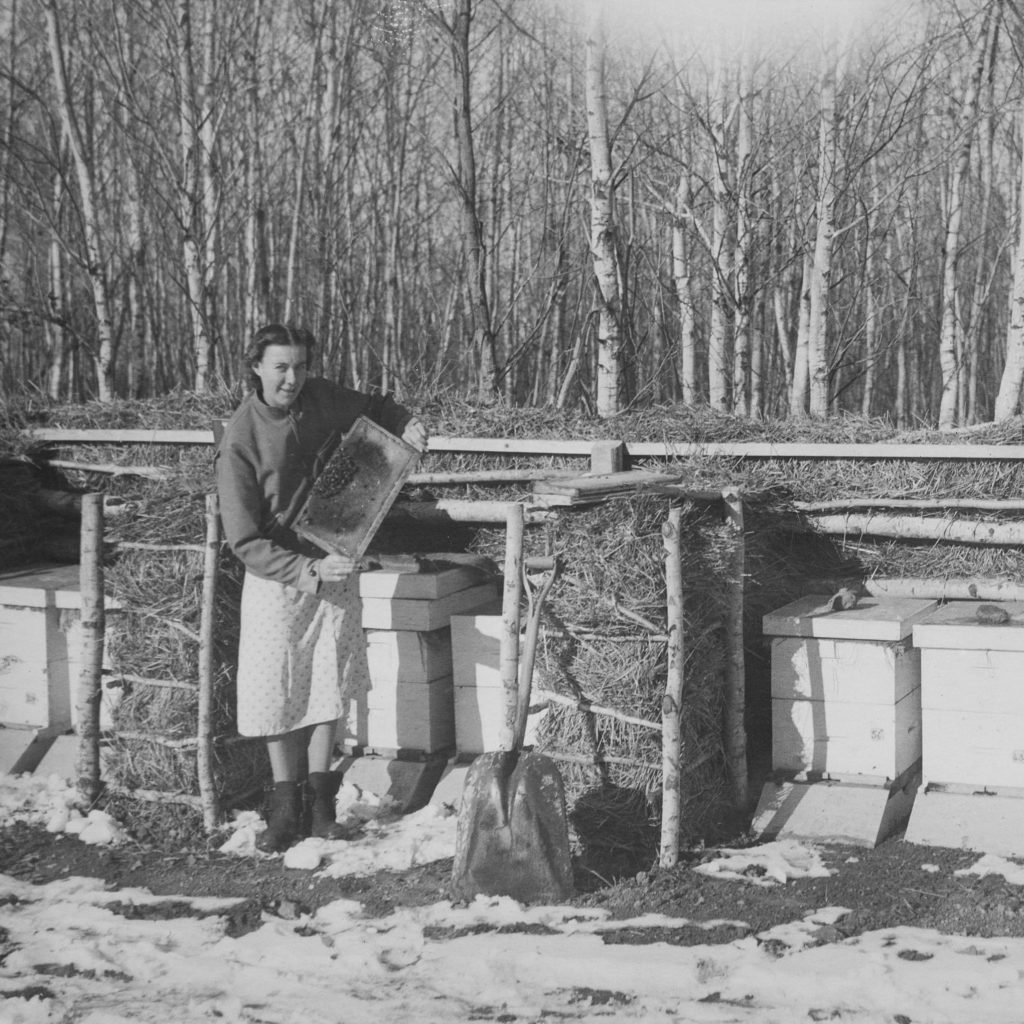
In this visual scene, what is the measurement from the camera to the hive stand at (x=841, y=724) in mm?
4637

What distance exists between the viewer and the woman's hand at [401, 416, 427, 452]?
15.6 feet

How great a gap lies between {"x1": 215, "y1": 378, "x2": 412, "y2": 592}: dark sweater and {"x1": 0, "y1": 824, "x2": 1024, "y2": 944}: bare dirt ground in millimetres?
1115

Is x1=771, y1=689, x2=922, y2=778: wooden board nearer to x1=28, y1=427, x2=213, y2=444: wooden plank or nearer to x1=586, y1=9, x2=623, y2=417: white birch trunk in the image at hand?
x1=586, y1=9, x2=623, y2=417: white birch trunk

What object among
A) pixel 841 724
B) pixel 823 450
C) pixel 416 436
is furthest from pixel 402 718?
pixel 823 450

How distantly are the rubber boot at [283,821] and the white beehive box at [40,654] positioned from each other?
1.28 metres

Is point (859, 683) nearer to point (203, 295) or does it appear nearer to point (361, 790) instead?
point (361, 790)

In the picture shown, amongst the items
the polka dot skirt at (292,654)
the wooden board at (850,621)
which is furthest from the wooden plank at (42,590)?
the wooden board at (850,621)

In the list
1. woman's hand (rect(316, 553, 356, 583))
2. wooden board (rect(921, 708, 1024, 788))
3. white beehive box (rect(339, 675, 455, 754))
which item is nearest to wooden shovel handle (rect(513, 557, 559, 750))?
woman's hand (rect(316, 553, 356, 583))

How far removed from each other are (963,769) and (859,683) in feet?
1.64

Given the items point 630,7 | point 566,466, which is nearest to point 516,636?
point 566,466

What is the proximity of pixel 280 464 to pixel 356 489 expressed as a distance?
313 mm

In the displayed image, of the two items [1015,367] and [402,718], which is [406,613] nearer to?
[402,718]

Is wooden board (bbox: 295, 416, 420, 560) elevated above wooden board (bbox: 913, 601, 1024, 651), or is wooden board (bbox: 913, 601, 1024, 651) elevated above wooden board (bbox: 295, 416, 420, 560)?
wooden board (bbox: 295, 416, 420, 560)

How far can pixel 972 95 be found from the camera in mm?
9969
